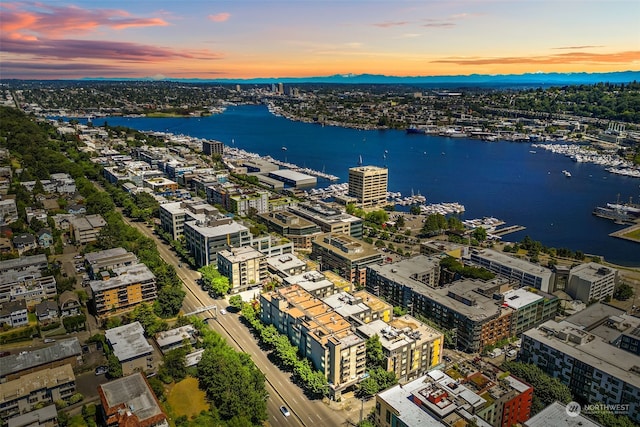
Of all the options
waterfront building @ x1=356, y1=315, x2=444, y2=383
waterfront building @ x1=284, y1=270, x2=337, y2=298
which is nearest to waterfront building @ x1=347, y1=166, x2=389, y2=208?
waterfront building @ x1=284, y1=270, x2=337, y2=298

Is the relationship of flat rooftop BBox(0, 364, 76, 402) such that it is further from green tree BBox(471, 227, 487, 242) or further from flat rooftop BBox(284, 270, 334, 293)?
green tree BBox(471, 227, 487, 242)

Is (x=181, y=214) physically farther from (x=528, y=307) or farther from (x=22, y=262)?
(x=528, y=307)

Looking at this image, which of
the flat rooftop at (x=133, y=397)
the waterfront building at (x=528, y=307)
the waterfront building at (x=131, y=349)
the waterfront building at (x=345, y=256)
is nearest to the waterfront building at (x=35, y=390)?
the waterfront building at (x=131, y=349)

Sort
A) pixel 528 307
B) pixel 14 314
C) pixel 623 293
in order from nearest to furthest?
pixel 14 314 < pixel 528 307 < pixel 623 293

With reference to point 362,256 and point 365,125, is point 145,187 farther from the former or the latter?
point 365,125

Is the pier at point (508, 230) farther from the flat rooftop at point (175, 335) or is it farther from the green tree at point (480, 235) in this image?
the flat rooftop at point (175, 335)

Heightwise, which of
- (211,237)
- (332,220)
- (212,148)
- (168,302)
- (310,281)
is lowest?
(168,302)

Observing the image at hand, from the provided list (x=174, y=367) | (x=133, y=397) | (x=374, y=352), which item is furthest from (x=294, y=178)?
(x=133, y=397)

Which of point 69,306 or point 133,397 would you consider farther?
point 69,306
